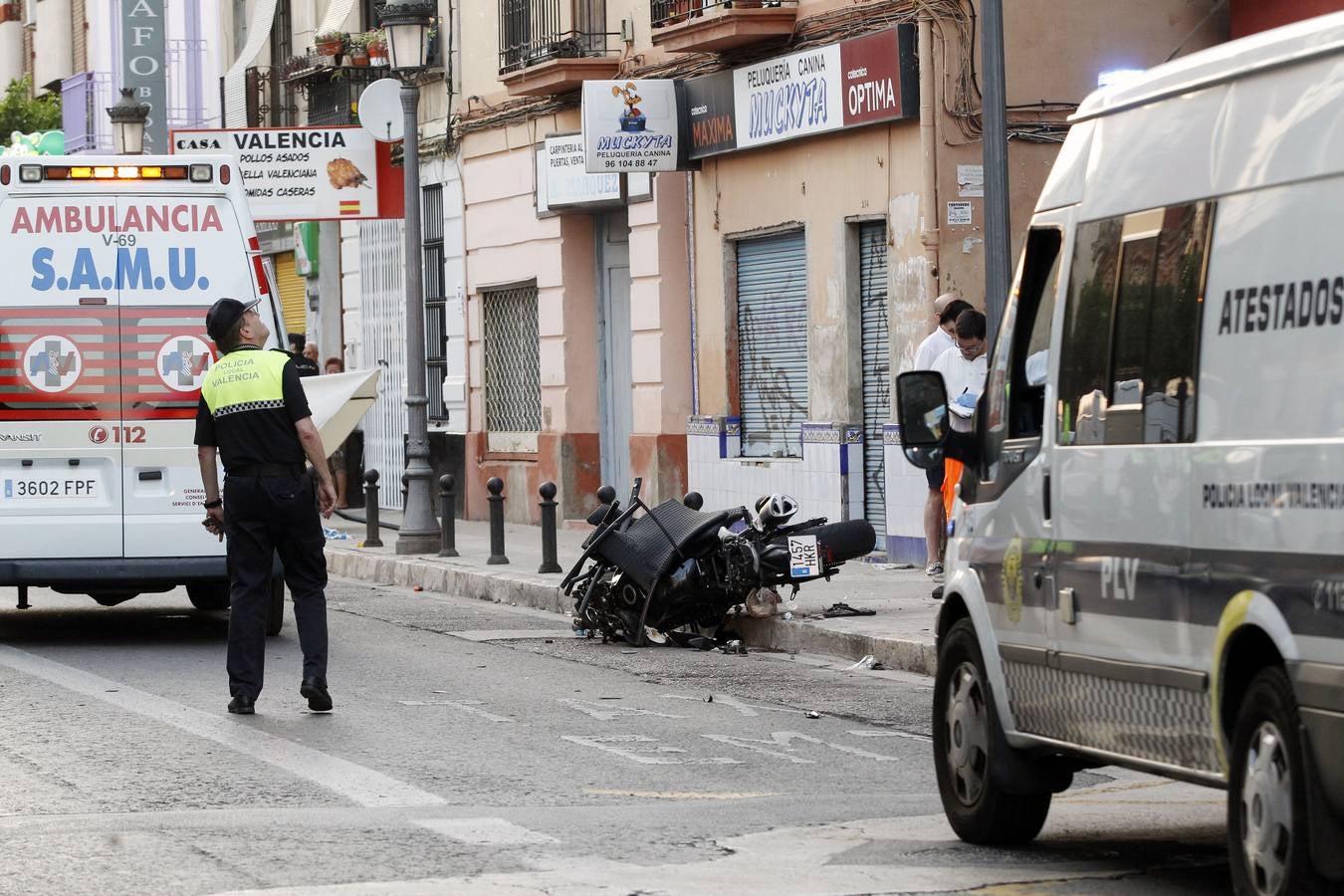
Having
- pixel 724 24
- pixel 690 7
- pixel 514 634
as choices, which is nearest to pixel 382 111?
pixel 690 7

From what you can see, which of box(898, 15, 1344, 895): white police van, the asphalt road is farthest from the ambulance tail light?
box(898, 15, 1344, 895): white police van

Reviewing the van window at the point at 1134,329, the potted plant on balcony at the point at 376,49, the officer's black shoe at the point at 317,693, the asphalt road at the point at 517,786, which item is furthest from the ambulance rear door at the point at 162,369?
the potted plant on balcony at the point at 376,49

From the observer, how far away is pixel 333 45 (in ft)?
92.4

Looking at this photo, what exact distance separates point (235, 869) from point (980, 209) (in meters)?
11.6

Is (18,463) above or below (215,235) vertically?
below

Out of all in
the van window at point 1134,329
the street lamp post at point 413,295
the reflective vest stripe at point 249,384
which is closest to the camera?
the van window at point 1134,329

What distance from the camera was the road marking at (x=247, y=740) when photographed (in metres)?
8.30

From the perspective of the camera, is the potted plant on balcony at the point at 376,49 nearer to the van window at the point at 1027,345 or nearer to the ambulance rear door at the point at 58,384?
the ambulance rear door at the point at 58,384

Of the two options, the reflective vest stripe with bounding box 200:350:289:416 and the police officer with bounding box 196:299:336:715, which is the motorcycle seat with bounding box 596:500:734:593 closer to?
the police officer with bounding box 196:299:336:715

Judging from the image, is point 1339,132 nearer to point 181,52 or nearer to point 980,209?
point 980,209

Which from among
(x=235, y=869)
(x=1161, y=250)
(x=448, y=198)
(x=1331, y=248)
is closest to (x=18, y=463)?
(x=235, y=869)

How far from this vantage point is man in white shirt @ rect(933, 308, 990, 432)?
48.1ft

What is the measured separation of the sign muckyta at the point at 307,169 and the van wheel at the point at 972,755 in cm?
1681

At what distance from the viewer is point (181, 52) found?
35.2 meters
